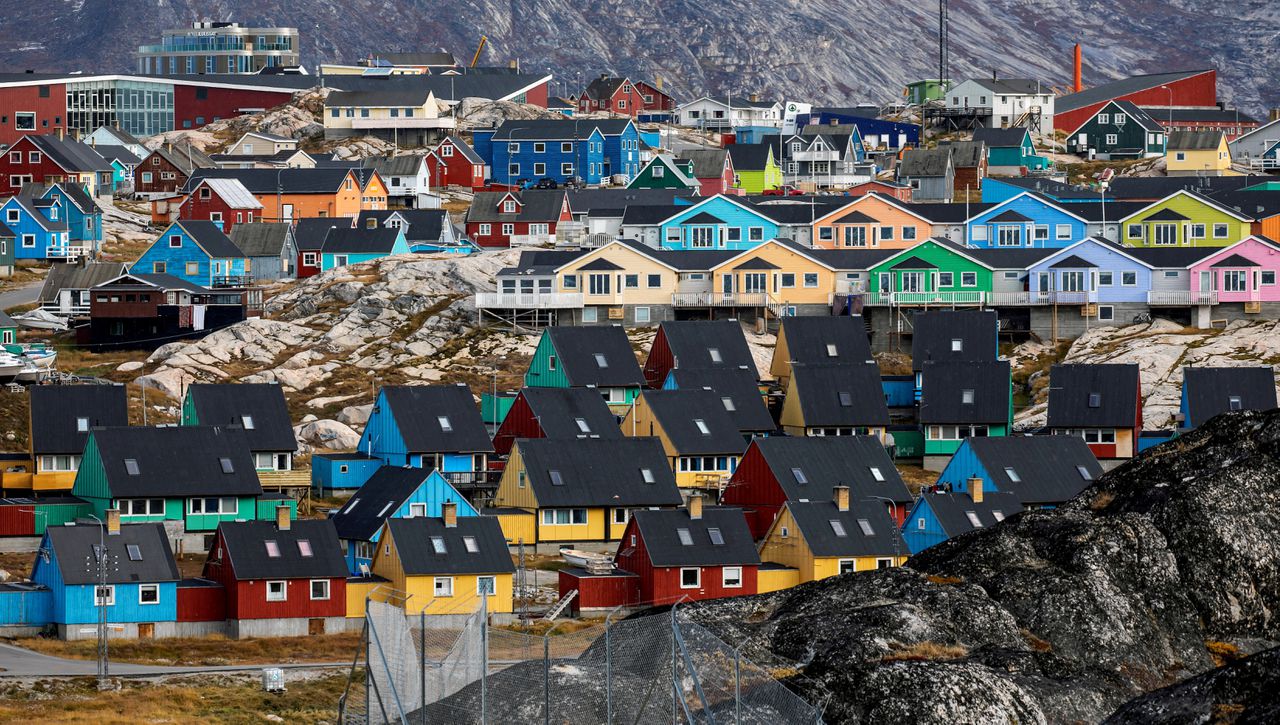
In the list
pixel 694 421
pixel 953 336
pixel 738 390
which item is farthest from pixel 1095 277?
pixel 694 421

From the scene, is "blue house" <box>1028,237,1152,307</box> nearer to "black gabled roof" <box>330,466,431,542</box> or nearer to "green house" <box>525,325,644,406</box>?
"green house" <box>525,325,644,406</box>

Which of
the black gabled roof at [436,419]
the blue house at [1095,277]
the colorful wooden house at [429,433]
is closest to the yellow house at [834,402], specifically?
the black gabled roof at [436,419]

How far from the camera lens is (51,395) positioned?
7806cm

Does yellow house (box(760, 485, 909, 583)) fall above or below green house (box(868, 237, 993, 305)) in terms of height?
below

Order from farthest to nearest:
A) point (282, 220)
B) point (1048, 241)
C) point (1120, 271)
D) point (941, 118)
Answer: point (941, 118) → point (282, 220) → point (1048, 241) → point (1120, 271)

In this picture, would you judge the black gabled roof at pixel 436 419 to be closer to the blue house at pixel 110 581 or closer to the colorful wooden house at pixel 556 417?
the colorful wooden house at pixel 556 417

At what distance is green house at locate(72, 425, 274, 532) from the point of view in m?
71.6

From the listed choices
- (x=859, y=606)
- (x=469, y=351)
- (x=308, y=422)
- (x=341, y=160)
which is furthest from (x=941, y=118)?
(x=859, y=606)

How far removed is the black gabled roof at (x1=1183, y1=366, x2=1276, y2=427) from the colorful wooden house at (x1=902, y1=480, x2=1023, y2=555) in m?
15.9

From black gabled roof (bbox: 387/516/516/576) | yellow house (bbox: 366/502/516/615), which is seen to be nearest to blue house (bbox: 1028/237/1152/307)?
black gabled roof (bbox: 387/516/516/576)

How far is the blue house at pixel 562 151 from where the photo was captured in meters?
149

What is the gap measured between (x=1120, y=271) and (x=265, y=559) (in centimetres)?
5333

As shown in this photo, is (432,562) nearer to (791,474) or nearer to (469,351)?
(791,474)

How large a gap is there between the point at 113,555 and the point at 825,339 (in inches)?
1550
